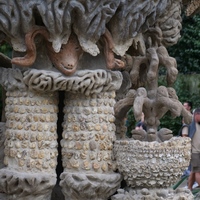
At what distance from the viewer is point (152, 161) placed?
2.92m

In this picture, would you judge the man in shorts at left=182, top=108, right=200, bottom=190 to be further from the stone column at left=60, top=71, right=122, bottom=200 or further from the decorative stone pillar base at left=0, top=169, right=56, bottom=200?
the decorative stone pillar base at left=0, top=169, right=56, bottom=200

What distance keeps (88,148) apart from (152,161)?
0.37 m

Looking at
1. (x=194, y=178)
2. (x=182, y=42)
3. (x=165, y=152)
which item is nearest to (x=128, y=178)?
(x=165, y=152)

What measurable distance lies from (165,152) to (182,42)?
7.15 m

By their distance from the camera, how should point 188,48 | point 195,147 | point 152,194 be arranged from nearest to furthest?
point 152,194 < point 195,147 < point 188,48

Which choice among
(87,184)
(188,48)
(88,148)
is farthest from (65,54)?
(188,48)

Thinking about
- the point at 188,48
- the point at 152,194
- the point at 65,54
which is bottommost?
the point at 152,194

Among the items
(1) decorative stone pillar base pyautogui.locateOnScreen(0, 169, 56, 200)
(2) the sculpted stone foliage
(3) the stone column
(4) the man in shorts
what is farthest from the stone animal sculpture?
(4) the man in shorts

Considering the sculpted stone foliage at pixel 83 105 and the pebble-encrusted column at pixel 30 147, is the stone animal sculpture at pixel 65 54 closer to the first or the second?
the sculpted stone foliage at pixel 83 105

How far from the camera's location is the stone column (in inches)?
119

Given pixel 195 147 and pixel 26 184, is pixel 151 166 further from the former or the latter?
pixel 195 147

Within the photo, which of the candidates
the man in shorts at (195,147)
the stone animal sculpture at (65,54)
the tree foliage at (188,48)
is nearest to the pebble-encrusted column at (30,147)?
the stone animal sculpture at (65,54)

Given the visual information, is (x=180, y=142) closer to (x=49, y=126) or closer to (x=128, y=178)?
(x=128, y=178)

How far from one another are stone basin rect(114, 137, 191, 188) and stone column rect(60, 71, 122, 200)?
81mm
